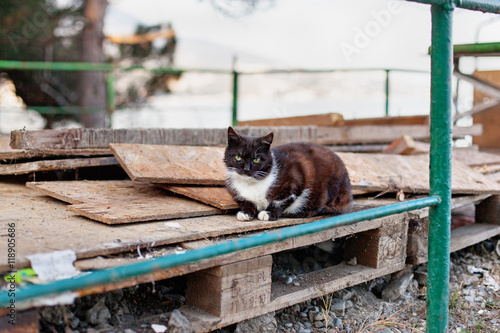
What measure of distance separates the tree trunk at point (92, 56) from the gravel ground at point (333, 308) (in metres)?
6.58

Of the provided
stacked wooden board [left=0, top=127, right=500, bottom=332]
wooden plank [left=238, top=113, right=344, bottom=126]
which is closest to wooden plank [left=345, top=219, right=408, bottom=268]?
stacked wooden board [left=0, top=127, right=500, bottom=332]

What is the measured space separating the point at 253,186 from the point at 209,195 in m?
0.26

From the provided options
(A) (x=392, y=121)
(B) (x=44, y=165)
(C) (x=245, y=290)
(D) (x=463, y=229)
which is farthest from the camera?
(A) (x=392, y=121)

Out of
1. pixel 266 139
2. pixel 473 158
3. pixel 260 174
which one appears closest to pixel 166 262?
pixel 260 174

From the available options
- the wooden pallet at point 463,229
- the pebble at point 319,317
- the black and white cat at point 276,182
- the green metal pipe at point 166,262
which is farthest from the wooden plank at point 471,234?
the green metal pipe at point 166,262

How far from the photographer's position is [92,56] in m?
8.73

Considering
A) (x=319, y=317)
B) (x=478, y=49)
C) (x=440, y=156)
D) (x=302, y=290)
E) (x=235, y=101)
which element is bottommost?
(x=319, y=317)

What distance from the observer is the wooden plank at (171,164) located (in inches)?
105

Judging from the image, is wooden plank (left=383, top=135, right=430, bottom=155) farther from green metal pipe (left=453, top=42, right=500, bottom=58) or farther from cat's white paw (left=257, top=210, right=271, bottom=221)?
cat's white paw (left=257, top=210, right=271, bottom=221)

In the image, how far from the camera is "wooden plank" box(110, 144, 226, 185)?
267 cm

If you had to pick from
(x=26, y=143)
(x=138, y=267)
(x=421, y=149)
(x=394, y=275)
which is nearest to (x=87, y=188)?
(x=26, y=143)

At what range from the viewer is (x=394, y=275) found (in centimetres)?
316

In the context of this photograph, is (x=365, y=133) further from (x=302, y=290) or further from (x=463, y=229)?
(x=302, y=290)

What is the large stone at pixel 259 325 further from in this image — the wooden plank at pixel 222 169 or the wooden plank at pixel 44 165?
the wooden plank at pixel 44 165
